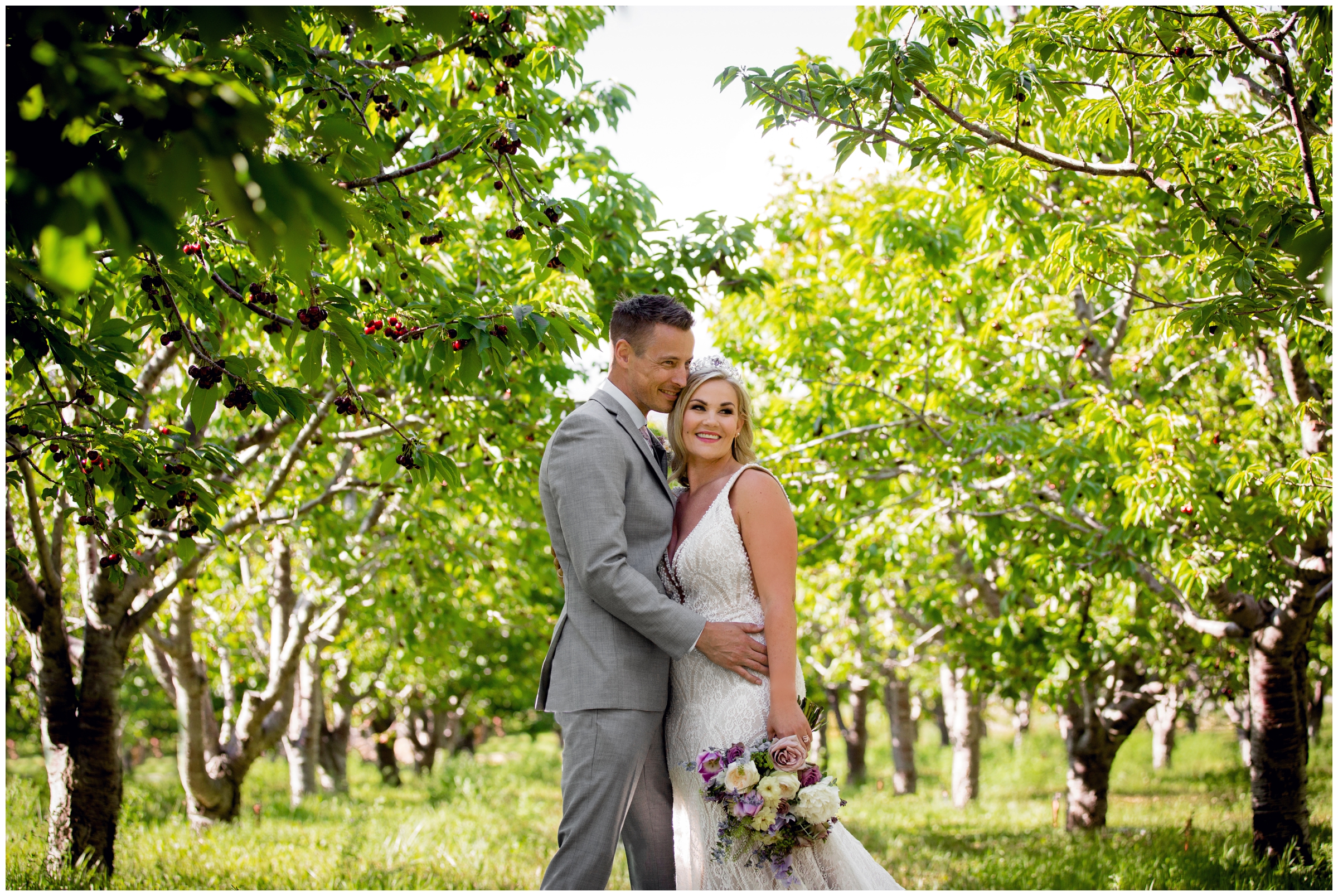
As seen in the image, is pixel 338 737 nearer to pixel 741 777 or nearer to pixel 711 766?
pixel 711 766

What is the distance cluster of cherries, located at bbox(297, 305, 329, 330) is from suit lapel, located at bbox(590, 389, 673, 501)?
0.96 metres

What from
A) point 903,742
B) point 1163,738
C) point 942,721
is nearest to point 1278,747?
point 903,742

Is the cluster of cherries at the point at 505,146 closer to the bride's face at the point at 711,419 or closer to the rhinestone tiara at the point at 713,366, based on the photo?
the rhinestone tiara at the point at 713,366

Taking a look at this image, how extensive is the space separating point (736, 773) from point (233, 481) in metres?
5.45

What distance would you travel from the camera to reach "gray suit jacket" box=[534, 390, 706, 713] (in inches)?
119

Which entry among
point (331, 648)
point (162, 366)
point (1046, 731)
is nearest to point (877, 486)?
point (162, 366)

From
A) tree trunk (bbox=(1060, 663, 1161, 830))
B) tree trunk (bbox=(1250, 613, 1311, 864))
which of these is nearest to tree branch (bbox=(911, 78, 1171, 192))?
tree trunk (bbox=(1250, 613, 1311, 864))

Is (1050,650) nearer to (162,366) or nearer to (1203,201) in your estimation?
(1203,201)

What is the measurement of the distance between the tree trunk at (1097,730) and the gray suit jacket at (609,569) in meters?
7.94

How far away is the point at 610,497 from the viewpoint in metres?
3.09

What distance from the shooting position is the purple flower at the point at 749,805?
3012mm

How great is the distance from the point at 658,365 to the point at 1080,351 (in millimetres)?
4743

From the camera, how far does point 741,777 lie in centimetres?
300

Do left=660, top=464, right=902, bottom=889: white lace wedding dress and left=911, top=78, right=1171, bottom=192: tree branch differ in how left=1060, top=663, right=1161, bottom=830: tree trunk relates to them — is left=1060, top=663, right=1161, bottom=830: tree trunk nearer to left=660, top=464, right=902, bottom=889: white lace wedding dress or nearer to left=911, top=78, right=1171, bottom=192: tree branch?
left=911, top=78, right=1171, bottom=192: tree branch
